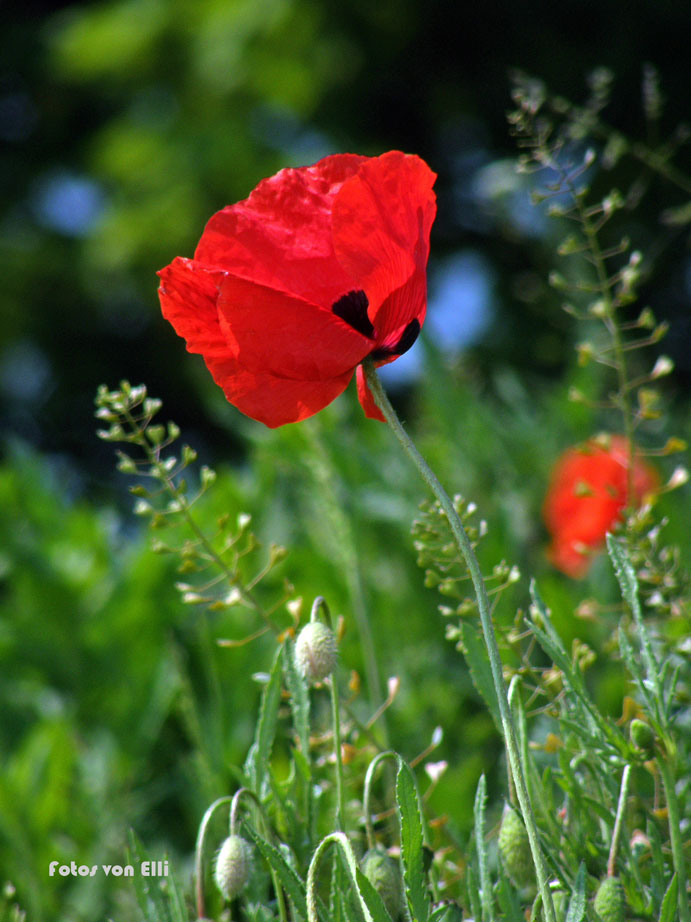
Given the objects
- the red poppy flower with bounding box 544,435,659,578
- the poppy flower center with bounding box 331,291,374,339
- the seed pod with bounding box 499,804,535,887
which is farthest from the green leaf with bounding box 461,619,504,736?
the red poppy flower with bounding box 544,435,659,578

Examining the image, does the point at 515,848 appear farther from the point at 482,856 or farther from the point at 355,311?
the point at 355,311

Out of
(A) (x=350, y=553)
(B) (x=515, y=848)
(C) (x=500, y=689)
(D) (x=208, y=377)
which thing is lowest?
(D) (x=208, y=377)

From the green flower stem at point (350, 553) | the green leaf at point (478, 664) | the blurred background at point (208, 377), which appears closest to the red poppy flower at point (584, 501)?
the blurred background at point (208, 377)

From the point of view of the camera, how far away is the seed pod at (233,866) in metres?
0.46

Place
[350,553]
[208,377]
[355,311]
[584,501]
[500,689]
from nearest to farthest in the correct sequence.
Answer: [500,689]
[355,311]
[350,553]
[584,501]
[208,377]

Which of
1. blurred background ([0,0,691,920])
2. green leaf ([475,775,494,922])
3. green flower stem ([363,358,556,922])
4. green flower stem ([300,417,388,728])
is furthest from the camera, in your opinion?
blurred background ([0,0,691,920])

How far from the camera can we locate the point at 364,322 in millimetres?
479

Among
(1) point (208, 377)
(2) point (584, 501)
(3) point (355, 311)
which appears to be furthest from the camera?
(1) point (208, 377)

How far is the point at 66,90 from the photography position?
688 centimetres

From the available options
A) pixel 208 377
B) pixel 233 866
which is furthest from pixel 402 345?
pixel 208 377

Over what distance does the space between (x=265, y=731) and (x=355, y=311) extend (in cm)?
23

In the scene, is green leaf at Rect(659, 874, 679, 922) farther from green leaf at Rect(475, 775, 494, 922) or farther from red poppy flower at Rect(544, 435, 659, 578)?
red poppy flower at Rect(544, 435, 659, 578)

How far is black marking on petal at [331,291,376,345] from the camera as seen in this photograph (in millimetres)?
474

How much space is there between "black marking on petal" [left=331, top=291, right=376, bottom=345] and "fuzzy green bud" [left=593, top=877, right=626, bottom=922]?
0.88ft
